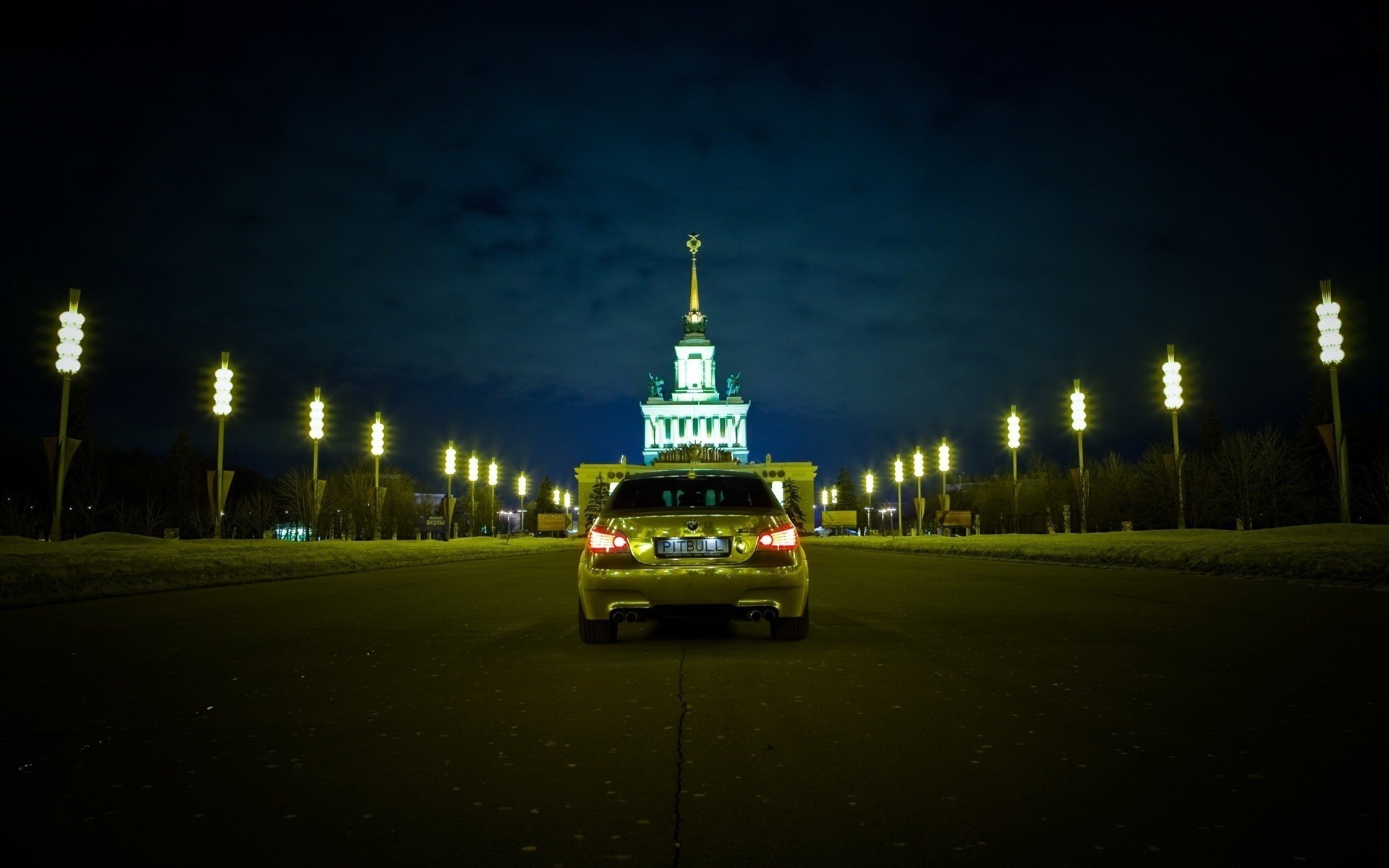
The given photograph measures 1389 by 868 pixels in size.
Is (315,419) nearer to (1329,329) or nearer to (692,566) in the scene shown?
(692,566)

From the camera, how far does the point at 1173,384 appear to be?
3525cm

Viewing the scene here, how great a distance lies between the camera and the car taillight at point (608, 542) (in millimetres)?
9156

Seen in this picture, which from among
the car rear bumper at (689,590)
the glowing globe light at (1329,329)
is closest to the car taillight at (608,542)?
the car rear bumper at (689,590)

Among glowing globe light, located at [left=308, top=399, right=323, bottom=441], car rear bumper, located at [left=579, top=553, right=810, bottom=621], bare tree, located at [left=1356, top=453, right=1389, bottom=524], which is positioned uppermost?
glowing globe light, located at [left=308, top=399, right=323, bottom=441]

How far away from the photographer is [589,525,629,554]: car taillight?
360 inches

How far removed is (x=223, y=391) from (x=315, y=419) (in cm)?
765

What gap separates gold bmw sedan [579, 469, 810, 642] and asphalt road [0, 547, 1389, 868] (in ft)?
1.51

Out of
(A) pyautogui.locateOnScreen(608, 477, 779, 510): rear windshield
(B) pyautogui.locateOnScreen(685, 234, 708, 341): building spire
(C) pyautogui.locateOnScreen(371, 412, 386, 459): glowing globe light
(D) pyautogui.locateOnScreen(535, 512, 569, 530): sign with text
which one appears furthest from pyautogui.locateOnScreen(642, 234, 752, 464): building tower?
(A) pyautogui.locateOnScreen(608, 477, 779, 510): rear windshield

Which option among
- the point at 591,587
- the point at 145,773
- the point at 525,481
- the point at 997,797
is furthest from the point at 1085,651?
the point at 525,481

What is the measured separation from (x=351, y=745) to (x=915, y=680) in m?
4.07

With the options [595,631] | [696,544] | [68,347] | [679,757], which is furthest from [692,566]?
[68,347]

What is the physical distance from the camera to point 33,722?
6.09m

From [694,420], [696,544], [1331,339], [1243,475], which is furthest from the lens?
[694,420]

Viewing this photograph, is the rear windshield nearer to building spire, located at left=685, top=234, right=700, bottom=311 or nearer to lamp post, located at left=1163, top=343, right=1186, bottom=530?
lamp post, located at left=1163, top=343, right=1186, bottom=530
